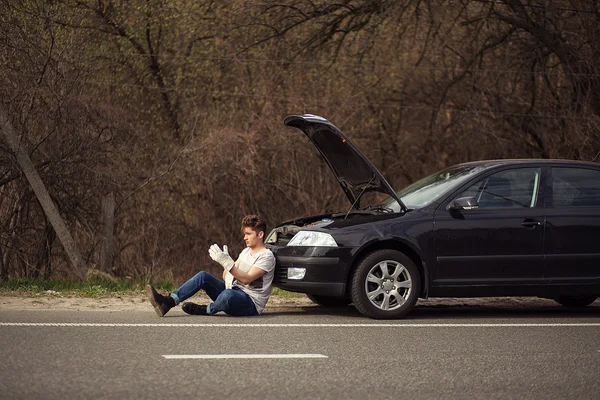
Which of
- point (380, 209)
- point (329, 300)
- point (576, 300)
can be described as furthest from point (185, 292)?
point (576, 300)

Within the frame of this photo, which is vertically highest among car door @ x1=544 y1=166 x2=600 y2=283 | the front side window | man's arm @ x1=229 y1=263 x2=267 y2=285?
the front side window

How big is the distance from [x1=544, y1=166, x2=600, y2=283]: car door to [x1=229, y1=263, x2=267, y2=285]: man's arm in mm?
2940

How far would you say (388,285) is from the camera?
10055 mm

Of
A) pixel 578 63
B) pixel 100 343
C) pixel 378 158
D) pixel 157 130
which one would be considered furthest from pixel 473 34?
pixel 100 343

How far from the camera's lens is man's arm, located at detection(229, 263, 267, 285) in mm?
9945

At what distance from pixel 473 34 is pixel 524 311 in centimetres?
1119

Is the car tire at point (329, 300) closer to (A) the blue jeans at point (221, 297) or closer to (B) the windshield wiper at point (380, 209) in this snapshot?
(B) the windshield wiper at point (380, 209)

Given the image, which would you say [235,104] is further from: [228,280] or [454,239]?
[454,239]

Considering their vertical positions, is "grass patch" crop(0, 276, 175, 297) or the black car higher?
the black car

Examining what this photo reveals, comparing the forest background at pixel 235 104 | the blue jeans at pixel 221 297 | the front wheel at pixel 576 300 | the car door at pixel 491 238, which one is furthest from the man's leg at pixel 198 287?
the front wheel at pixel 576 300

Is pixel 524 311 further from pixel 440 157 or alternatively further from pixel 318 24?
pixel 440 157

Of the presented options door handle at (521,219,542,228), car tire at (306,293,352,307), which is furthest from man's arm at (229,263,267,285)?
door handle at (521,219,542,228)

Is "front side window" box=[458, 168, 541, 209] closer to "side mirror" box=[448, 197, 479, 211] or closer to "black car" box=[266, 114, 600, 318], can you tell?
"black car" box=[266, 114, 600, 318]

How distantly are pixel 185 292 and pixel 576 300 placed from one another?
4569mm
